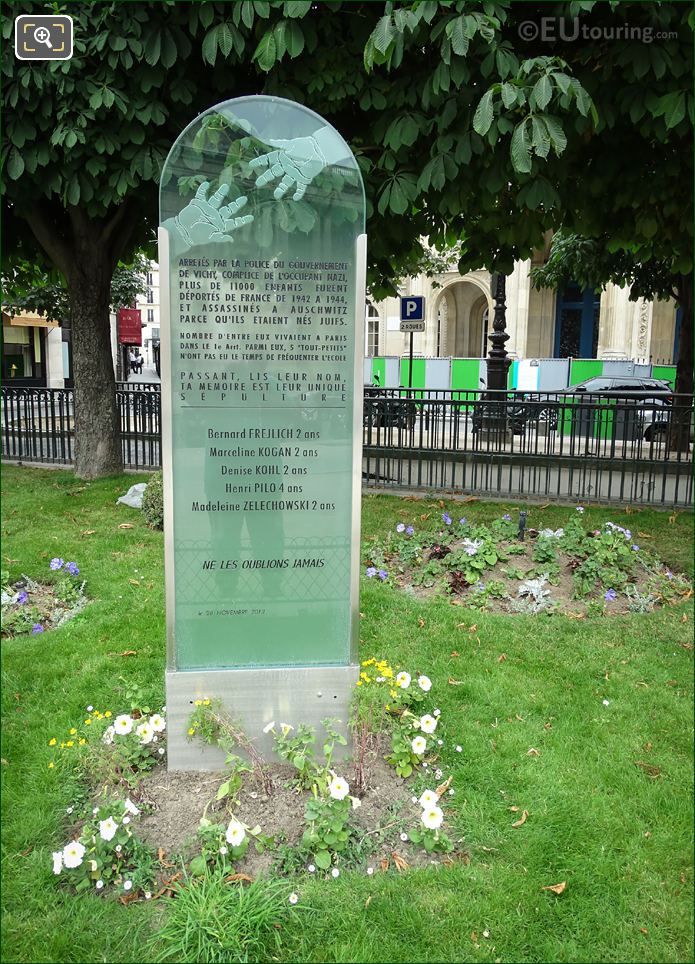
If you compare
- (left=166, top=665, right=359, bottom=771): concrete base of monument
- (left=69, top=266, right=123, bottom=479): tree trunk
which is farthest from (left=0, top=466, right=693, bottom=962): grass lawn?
(left=69, top=266, right=123, bottom=479): tree trunk

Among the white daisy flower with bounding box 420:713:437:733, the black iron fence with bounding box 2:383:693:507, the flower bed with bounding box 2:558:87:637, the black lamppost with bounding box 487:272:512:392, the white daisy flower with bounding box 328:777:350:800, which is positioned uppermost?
the black lamppost with bounding box 487:272:512:392

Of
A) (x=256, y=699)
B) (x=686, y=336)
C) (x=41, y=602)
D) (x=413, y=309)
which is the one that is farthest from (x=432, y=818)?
(x=686, y=336)

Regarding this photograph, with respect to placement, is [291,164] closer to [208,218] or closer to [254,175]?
[254,175]

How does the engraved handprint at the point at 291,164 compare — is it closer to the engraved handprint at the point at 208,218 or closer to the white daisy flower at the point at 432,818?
the engraved handprint at the point at 208,218

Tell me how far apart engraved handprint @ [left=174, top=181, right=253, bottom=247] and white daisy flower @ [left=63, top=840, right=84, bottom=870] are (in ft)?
8.38

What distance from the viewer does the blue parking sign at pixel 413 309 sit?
16.2m

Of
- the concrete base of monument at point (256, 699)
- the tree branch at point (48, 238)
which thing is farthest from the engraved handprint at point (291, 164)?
the tree branch at point (48, 238)

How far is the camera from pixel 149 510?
8.54 m

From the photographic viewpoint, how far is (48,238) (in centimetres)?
1052

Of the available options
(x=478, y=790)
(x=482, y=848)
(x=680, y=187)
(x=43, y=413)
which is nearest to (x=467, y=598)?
(x=478, y=790)

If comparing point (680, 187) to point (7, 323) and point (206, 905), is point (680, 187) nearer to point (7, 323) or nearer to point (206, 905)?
point (206, 905)

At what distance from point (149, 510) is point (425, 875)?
6.17 m

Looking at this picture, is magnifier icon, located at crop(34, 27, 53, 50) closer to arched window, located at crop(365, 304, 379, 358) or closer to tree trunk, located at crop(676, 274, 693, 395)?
tree trunk, located at crop(676, 274, 693, 395)

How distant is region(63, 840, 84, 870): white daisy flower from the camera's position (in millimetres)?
2904
